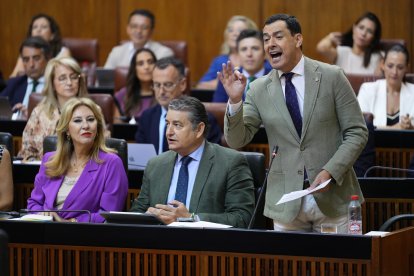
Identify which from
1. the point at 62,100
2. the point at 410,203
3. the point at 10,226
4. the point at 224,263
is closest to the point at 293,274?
the point at 224,263

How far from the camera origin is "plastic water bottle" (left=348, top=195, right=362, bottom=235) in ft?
14.3

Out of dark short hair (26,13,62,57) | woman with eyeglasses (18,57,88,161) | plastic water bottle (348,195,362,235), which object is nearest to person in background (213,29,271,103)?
woman with eyeglasses (18,57,88,161)

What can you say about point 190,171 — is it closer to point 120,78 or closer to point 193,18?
point 120,78

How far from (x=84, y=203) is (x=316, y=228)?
141 cm

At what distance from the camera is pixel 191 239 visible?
4184 millimetres

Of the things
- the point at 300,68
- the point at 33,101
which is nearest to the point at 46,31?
the point at 33,101

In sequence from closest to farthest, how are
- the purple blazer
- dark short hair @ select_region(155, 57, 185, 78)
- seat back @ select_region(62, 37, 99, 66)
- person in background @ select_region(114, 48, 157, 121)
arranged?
the purple blazer, dark short hair @ select_region(155, 57, 185, 78), person in background @ select_region(114, 48, 157, 121), seat back @ select_region(62, 37, 99, 66)

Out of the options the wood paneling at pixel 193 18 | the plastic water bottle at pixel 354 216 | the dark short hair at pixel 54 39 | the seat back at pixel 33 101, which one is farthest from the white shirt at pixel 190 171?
the wood paneling at pixel 193 18

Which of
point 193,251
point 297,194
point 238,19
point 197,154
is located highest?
point 238,19

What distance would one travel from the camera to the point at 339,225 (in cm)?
450

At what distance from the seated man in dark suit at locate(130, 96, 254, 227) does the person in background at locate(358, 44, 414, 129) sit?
2539mm

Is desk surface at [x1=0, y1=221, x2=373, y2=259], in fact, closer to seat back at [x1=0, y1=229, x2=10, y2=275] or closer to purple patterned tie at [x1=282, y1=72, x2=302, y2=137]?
purple patterned tie at [x1=282, y1=72, x2=302, y2=137]

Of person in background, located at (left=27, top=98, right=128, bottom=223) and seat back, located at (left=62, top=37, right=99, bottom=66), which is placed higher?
seat back, located at (left=62, top=37, right=99, bottom=66)

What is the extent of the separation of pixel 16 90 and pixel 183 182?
12.3ft
